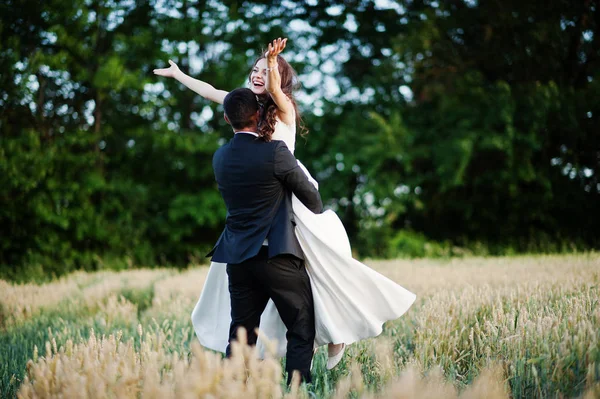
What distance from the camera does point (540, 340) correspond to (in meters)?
2.87

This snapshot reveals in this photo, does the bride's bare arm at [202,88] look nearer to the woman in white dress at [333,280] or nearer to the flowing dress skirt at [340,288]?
the woman in white dress at [333,280]

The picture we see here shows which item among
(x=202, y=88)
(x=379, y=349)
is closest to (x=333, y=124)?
(x=202, y=88)

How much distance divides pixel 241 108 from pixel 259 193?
526 millimetres

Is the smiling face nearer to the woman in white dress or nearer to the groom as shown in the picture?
the woman in white dress

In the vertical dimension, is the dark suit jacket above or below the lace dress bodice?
below

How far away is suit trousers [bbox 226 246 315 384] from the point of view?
2939 mm

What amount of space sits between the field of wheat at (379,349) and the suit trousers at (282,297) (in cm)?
17

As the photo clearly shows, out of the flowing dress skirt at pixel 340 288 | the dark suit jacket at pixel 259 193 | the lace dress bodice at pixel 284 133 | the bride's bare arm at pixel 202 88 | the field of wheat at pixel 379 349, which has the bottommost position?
the field of wheat at pixel 379 349

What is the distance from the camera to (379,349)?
331cm

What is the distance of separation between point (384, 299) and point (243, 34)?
12458 millimetres

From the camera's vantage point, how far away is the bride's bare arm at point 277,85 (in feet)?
9.11

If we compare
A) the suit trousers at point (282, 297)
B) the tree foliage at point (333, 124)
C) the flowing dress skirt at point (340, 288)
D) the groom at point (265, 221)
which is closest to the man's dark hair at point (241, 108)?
the groom at point (265, 221)

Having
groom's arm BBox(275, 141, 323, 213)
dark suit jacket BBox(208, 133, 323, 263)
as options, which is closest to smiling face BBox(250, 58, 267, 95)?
dark suit jacket BBox(208, 133, 323, 263)

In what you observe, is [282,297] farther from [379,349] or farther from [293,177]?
[379,349]
